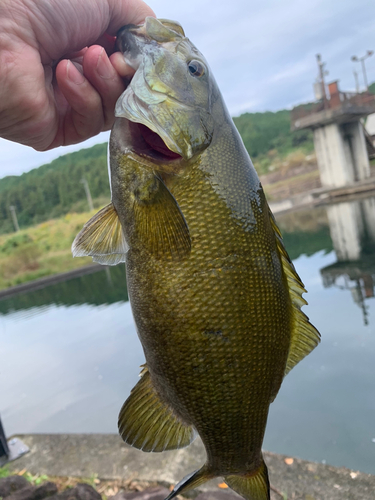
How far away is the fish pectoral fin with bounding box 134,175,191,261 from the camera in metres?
1.19

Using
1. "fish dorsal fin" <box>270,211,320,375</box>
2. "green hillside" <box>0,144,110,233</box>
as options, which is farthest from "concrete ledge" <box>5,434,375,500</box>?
"green hillside" <box>0,144,110,233</box>

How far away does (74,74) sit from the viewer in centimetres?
147

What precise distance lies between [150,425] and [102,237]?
68 cm

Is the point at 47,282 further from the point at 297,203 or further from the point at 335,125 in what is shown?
the point at 335,125

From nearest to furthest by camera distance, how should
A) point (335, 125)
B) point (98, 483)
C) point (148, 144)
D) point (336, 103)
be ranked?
1. point (148, 144)
2. point (98, 483)
3. point (336, 103)
4. point (335, 125)

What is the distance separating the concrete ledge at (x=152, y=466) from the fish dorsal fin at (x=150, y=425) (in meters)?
1.73

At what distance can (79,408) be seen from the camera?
498cm

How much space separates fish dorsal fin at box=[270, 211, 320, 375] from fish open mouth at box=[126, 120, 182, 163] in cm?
42

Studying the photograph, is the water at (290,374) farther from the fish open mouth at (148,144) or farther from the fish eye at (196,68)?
the fish eye at (196,68)

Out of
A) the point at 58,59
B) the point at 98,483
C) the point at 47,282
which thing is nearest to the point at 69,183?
the point at 47,282

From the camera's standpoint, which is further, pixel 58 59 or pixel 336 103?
pixel 336 103

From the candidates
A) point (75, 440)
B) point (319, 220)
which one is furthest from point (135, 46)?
point (319, 220)

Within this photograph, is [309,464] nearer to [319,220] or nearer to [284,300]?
[284,300]

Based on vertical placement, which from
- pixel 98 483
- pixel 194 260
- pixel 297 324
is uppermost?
pixel 194 260
